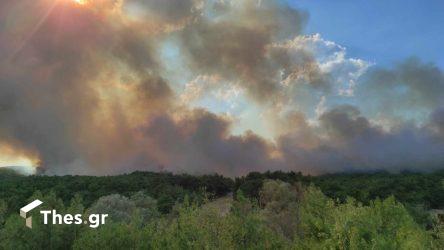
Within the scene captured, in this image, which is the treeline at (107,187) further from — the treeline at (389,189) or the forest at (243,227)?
the forest at (243,227)

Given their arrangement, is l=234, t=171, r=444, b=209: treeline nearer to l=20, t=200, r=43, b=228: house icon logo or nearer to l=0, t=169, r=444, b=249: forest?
l=0, t=169, r=444, b=249: forest

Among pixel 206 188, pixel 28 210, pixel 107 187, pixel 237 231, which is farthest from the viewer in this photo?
pixel 107 187

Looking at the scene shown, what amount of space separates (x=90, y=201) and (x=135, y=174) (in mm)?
60899

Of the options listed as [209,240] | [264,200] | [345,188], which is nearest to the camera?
[209,240]

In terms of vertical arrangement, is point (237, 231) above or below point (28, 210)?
below

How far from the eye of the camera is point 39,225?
5181cm

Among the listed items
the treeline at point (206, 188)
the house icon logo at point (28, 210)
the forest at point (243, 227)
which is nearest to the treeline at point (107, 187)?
the treeline at point (206, 188)

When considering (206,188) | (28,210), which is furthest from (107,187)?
(28,210)

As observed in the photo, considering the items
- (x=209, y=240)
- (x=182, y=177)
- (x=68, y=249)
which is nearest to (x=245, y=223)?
(x=209, y=240)

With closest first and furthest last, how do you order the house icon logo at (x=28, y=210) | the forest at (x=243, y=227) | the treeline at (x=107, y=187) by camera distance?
the forest at (x=243, y=227)
the house icon logo at (x=28, y=210)
the treeline at (x=107, y=187)

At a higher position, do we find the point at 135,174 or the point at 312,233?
the point at 135,174

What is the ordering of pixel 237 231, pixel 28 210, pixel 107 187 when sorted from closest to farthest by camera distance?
pixel 237 231 < pixel 28 210 < pixel 107 187

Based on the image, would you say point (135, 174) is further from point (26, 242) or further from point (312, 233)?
point (312, 233)

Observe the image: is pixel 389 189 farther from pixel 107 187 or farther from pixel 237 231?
pixel 237 231
